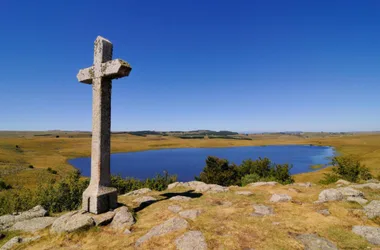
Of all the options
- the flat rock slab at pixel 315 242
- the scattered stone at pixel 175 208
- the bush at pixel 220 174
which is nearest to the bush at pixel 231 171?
the bush at pixel 220 174

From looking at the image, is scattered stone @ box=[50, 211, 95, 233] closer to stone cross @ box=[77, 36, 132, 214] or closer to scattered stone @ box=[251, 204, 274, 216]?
stone cross @ box=[77, 36, 132, 214]

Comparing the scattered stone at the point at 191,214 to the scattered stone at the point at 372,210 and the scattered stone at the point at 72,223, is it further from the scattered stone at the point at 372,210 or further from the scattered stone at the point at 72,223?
the scattered stone at the point at 372,210

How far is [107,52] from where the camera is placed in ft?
31.6

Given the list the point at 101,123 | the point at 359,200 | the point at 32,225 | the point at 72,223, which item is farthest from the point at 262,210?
the point at 32,225

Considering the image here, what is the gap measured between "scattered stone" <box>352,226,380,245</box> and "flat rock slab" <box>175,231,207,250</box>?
4.55m

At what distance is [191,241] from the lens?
617 centimetres

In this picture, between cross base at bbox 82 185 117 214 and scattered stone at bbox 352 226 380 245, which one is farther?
cross base at bbox 82 185 117 214

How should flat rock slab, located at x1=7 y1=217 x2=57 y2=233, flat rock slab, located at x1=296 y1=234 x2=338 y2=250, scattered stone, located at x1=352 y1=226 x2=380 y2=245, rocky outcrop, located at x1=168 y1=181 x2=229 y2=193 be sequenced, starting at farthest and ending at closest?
1. rocky outcrop, located at x1=168 y1=181 x2=229 y2=193
2. flat rock slab, located at x1=7 y1=217 x2=57 y2=233
3. scattered stone, located at x1=352 y1=226 x2=380 y2=245
4. flat rock slab, located at x1=296 y1=234 x2=338 y2=250

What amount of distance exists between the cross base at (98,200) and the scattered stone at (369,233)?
337 inches

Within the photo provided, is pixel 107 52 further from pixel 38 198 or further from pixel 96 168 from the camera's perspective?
pixel 38 198

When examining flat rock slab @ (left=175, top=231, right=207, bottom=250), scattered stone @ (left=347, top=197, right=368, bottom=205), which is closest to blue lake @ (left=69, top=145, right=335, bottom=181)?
scattered stone @ (left=347, top=197, right=368, bottom=205)

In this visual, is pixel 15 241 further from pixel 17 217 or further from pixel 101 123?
pixel 101 123

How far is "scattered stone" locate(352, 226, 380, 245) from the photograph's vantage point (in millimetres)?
6055

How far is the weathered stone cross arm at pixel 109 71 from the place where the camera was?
8.77m
